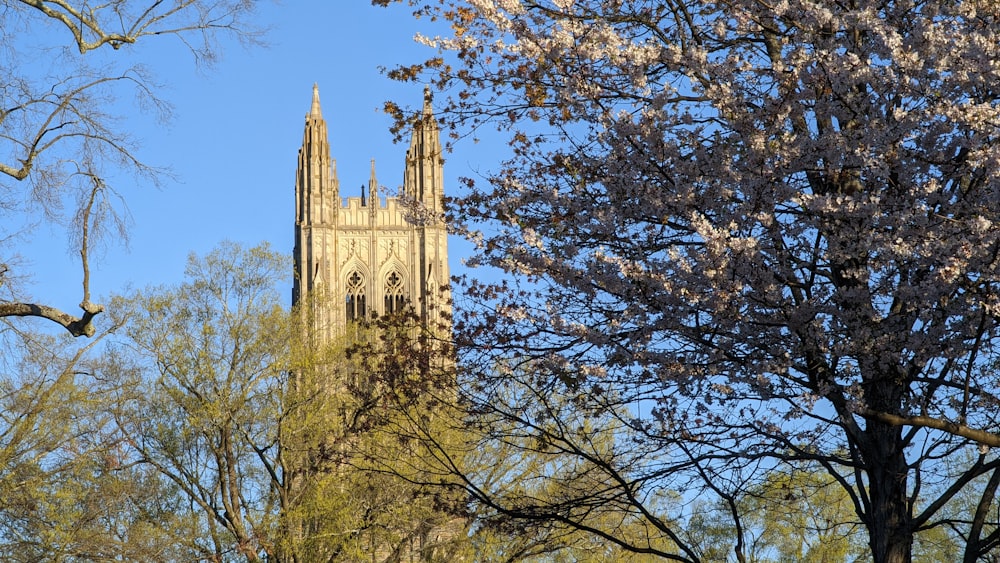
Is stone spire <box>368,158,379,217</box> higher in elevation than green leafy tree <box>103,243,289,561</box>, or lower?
higher

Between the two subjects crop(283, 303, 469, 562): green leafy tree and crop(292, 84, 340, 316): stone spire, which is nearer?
crop(283, 303, 469, 562): green leafy tree

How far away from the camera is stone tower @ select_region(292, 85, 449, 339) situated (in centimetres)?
6750

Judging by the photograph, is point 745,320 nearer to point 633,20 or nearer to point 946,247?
point 946,247

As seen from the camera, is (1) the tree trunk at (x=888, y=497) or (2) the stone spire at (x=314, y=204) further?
(2) the stone spire at (x=314, y=204)

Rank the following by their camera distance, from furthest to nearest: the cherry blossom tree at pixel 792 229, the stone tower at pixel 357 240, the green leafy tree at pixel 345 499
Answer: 1. the stone tower at pixel 357 240
2. the green leafy tree at pixel 345 499
3. the cherry blossom tree at pixel 792 229

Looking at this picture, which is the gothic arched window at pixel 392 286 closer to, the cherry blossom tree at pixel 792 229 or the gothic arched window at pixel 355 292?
the gothic arched window at pixel 355 292

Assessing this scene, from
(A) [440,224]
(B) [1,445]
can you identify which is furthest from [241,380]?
(A) [440,224]

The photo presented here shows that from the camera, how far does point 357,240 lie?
69250 millimetres

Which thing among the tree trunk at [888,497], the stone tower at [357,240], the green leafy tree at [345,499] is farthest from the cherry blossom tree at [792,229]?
the stone tower at [357,240]

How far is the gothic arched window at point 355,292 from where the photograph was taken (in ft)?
223

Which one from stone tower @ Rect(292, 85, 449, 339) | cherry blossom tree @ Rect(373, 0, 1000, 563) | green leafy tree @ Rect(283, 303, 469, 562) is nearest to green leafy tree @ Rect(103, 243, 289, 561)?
green leafy tree @ Rect(283, 303, 469, 562)

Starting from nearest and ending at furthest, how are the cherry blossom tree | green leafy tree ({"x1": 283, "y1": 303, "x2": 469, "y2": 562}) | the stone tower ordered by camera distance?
the cherry blossom tree → green leafy tree ({"x1": 283, "y1": 303, "x2": 469, "y2": 562}) → the stone tower

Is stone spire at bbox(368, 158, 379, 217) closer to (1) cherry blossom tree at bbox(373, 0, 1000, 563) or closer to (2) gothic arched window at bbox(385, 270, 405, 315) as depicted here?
(2) gothic arched window at bbox(385, 270, 405, 315)

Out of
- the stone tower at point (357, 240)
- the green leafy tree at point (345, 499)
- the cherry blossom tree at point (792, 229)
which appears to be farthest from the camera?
the stone tower at point (357, 240)
